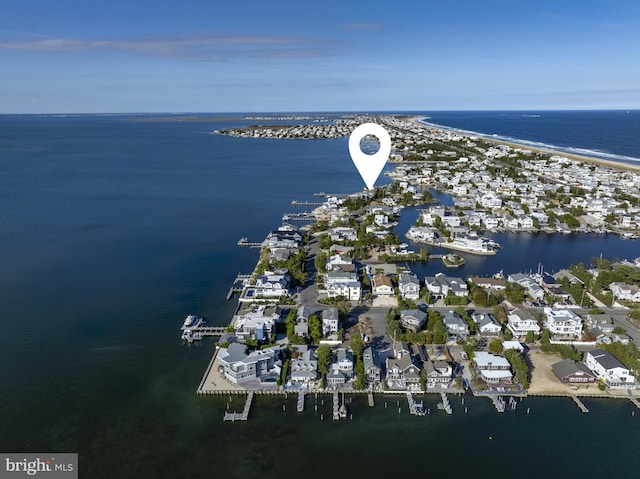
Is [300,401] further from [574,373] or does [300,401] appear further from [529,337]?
[529,337]

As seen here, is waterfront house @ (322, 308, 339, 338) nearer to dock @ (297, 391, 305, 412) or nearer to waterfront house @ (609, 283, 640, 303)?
dock @ (297, 391, 305, 412)

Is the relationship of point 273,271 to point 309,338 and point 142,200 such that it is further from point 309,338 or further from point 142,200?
point 142,200

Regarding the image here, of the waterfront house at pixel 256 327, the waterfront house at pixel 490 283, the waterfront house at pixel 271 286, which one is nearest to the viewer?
the waterfront house at pixel 256 327

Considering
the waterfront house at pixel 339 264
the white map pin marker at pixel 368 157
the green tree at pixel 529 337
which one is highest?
the white map pin marker at pixel 368 157

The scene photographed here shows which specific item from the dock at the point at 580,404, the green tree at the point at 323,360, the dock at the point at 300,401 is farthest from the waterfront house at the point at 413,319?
the dock at the point at 580,404

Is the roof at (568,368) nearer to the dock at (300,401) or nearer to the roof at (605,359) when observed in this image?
the roof at (605,359)

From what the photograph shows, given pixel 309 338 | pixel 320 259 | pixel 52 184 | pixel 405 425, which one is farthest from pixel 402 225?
pixel 52 184
